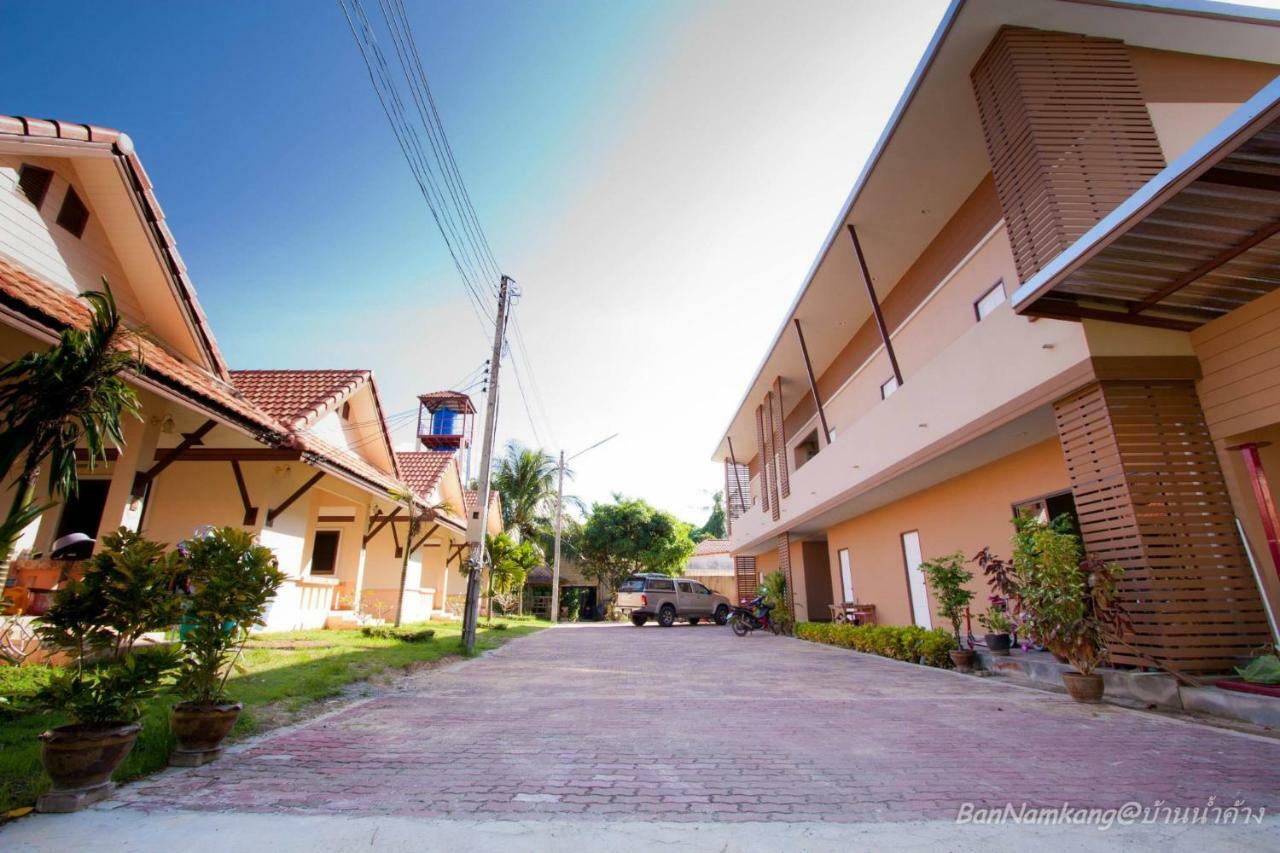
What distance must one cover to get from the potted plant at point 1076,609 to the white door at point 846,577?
9.68 metres

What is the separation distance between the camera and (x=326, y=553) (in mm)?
15422

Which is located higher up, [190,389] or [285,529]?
[190,389]

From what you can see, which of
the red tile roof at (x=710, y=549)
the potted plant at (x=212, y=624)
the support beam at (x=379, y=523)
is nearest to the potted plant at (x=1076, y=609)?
the potted plant at (x=212, y=624)

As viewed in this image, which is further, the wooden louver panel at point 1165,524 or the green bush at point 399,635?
the green bush at point 399,635

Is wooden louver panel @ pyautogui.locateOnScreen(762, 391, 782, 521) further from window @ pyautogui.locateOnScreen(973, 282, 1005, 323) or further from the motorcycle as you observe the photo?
window @ pyautogui.locateOnScreen(973, 282, 1005, 323)

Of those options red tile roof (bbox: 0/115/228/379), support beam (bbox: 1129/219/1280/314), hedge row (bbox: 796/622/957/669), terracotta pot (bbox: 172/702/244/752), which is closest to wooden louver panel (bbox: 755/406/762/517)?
hedge row (bbox: 796/622/957/669)

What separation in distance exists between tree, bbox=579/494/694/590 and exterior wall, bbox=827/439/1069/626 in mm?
15324

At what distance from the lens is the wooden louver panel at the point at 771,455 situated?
696 inches

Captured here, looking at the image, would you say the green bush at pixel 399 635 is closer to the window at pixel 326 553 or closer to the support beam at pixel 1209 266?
the window at pixel 326 553

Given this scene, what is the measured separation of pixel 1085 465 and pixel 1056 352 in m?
1.28

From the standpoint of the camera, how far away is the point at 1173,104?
8180 mm

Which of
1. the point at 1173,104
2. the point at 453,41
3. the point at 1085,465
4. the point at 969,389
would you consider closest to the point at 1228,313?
the point at 1085,465

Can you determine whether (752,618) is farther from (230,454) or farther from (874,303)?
(230,454)

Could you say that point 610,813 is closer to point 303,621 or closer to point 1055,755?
point 1055,755
